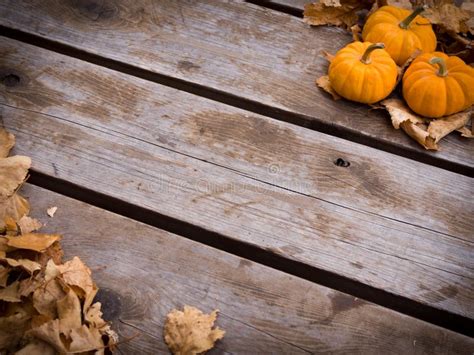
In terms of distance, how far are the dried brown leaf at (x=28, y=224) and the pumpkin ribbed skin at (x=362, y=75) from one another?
99 cm

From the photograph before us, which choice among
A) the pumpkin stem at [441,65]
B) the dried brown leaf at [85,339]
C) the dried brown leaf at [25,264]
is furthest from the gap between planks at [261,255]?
the pumpkin stem at [441,65]

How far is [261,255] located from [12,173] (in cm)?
73

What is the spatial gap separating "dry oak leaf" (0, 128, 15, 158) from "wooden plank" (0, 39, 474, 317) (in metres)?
0.03

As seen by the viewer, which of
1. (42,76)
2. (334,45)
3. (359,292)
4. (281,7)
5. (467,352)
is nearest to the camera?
(467,352)

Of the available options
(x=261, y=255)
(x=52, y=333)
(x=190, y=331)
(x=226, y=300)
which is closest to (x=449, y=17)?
(x=261, y=255)

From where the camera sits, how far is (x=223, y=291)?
1.50 meters

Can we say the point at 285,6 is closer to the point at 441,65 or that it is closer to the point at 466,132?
the point at 441,65

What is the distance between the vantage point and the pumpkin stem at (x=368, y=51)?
1.76m

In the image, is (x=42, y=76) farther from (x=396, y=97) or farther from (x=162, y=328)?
(x=396, y=97)

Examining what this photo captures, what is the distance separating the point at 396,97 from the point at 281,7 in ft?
1.91

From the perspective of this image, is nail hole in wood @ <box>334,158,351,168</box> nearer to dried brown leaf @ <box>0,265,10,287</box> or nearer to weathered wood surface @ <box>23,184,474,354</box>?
weathered wood surface @ <box>23,184,474,354</box>

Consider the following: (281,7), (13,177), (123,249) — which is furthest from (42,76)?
(281,7)

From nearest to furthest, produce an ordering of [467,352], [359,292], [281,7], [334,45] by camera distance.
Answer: [467,352] < [359,292] < [334,45] < [281,7]

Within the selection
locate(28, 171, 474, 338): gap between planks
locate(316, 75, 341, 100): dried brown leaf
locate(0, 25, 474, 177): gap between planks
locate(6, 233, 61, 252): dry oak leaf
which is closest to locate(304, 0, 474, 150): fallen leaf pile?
locate(316, 75, 341, 100): dried brown leaf
